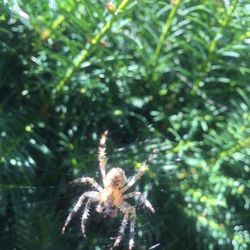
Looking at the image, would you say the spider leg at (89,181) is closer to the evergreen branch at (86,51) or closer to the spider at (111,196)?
the spider at (111,196)

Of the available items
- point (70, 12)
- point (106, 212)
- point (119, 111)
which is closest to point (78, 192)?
point (106, 212)

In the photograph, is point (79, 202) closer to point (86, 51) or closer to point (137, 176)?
point (137, 176)

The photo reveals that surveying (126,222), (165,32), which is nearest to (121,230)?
(126,222)

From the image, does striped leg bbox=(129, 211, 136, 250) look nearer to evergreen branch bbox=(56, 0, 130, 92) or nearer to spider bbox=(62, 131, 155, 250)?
spider bbox=(62, 131, 155, 250)

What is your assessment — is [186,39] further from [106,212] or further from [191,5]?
[106,212]

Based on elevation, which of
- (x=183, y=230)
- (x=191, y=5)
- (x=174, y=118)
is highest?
(x=191, y=5)

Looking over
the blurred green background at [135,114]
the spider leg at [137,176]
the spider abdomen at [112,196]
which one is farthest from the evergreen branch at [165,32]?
the spider abdomen at [112,196]

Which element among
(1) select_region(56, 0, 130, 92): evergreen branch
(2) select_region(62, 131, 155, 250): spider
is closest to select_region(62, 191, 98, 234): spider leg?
(2) select_region(62, 131, 155, 250): spider

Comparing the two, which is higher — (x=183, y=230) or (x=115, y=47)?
(x=115, y=47)
